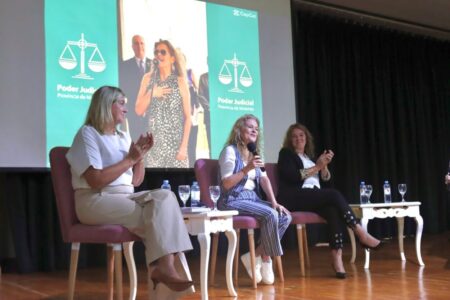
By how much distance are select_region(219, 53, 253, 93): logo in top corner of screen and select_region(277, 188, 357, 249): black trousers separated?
1.56 meters

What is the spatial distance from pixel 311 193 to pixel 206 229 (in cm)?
118

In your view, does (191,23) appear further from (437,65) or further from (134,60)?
(437,65)

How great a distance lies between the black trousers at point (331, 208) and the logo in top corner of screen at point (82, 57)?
188cm

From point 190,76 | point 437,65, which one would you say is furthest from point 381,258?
point 437,65

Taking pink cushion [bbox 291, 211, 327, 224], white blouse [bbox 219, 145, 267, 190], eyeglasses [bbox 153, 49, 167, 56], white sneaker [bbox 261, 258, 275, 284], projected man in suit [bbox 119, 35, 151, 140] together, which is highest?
eyeglasses [bbox 153, 49, 167, 56]

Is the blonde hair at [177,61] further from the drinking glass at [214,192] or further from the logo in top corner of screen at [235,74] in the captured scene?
the drinking glass at [214,192]

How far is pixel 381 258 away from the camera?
4.64 metres

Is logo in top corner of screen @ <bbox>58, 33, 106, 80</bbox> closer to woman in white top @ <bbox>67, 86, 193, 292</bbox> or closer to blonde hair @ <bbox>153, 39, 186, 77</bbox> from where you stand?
blonde hair @ <bbox>153, 39, 186, 77</bbox>

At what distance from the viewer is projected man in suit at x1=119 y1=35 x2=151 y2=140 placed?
15.1ft

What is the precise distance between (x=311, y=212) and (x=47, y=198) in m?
2.15

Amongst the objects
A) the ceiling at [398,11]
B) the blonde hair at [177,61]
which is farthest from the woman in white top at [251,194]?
the ceiling at [398,11]

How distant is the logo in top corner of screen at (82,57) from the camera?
4.32 meters

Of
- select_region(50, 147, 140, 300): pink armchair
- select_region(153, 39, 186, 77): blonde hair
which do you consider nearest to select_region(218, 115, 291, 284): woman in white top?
select_region(50, 147, 140, 300): pink armchair

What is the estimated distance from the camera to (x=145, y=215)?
2547 millimetres
